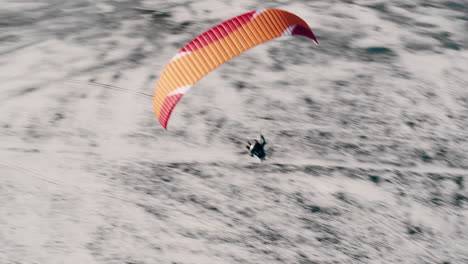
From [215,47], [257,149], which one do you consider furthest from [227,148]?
[215,47]

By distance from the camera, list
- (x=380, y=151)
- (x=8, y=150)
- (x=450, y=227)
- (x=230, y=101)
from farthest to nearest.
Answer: (x=230, y=101) < (x=380, y=151) < (x=8, y=150) < (x=450, y=227)

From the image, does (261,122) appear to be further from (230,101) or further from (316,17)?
(316,17)

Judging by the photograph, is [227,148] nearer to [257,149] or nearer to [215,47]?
[257,149]

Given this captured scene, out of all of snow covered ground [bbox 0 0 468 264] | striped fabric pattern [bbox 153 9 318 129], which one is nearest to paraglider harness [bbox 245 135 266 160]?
snow covered ground [bbox 0 0 468 264]

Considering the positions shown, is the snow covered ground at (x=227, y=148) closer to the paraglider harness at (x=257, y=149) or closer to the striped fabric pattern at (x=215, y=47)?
the paraglider harness at (x=257, y=149)

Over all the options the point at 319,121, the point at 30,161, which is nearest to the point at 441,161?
the point at 319,121

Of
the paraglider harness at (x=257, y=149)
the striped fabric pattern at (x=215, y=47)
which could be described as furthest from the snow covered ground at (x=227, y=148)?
the striped fabric pattern at (x=215, y=47)

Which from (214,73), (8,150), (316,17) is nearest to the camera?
(8,150)

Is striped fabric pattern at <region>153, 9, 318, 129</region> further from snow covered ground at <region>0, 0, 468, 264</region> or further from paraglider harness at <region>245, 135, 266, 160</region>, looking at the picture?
paraglider harness at <region>245, 135, 266, 160</region>
